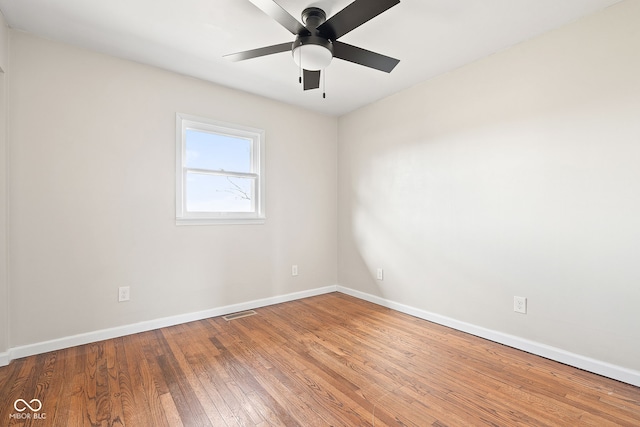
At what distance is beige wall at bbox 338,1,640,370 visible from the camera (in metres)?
1.96

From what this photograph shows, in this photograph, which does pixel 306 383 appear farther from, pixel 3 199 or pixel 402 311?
pixel 3 199

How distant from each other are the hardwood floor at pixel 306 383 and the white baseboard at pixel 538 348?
0.06 meters

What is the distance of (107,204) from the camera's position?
101 inches

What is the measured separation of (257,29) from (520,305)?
9.93 ft

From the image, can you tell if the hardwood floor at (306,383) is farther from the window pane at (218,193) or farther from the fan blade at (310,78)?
the fan blade at (310,78)

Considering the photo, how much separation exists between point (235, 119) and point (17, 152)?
5.99ft

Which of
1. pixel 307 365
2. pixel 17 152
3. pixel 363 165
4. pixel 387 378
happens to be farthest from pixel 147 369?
pixel 363 165

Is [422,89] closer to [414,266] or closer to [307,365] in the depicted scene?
[414,266]

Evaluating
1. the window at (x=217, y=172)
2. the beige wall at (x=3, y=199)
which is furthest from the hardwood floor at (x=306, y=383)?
the window at (x=217, y=172)

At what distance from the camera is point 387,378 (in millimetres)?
1975

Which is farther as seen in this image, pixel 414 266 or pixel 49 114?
pixel 414 266

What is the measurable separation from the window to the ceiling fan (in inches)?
47.0

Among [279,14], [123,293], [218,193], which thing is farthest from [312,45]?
[123,293]

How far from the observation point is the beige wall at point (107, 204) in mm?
2270
